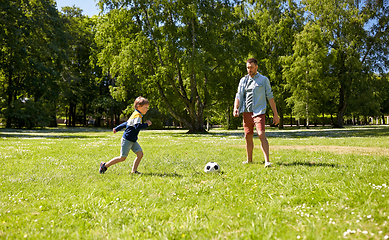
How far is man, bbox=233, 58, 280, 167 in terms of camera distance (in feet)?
21.4

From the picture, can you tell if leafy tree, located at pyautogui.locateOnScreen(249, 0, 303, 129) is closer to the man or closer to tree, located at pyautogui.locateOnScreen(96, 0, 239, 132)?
tree, located at pyautogui.locateOnScreen(96, 0, 239, 132)

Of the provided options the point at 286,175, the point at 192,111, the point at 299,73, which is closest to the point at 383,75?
the point at 299,73

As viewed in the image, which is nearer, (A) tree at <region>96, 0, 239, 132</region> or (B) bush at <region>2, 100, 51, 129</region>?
(A) tree at <region>96, 0, 239, 132</region>

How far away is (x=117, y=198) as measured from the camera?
416 cm

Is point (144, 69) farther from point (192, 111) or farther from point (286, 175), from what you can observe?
point (286, 175)

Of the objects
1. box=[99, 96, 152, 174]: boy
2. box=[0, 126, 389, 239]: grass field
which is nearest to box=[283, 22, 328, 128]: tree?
box=[0, 126, 389, 239]: grass field

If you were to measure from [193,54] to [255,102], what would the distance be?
1570 cm

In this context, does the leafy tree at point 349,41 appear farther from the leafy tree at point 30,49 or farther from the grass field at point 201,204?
the grass field at point 201,204

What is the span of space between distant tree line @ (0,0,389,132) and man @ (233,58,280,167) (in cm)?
1443

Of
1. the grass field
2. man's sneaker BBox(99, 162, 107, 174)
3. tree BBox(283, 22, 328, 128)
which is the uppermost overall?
tree BBox(283, 22, 328, 128)

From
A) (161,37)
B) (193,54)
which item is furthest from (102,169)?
(161,37)

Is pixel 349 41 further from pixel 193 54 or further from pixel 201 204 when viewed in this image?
pixel 201 204

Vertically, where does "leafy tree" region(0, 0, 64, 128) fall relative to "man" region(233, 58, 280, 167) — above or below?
above

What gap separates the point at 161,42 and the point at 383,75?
31608mm
